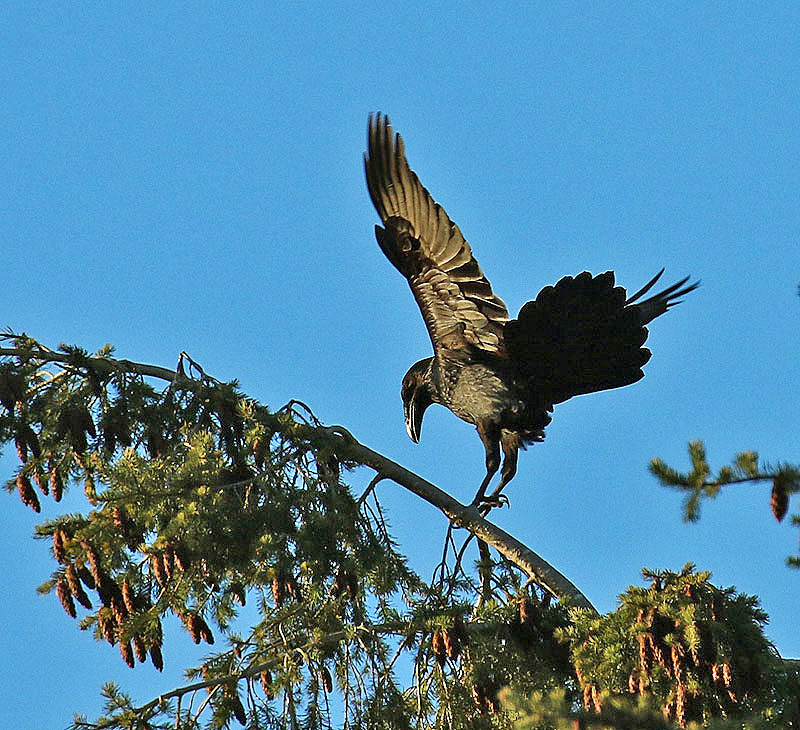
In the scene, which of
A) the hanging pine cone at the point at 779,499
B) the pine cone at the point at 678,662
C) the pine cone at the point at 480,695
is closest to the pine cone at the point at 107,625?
the pine cone at the point at 480,695

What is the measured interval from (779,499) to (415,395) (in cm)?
408

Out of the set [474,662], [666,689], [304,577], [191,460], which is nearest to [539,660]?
[474,662]

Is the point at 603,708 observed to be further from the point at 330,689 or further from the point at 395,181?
the point at 395,181

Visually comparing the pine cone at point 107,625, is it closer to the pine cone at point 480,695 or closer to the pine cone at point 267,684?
the pine cone at point 267,684

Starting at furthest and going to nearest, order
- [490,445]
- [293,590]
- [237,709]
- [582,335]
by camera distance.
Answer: [490,445]
[582,335]
[293,590]
[237,709]

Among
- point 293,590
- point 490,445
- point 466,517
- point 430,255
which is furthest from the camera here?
point 490,445

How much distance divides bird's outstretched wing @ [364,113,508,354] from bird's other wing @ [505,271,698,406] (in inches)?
9.2

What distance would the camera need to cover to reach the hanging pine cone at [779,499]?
329 cm

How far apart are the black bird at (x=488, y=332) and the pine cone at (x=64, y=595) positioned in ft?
9.00

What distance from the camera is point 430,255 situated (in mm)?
6641

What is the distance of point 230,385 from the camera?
5824 mm

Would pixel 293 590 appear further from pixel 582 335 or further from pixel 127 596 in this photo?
pixel 582 335

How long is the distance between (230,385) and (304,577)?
110cm

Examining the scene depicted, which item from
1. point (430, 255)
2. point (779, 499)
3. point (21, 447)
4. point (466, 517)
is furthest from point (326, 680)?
point (430, 255)
